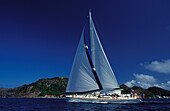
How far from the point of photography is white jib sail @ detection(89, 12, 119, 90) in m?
31.8

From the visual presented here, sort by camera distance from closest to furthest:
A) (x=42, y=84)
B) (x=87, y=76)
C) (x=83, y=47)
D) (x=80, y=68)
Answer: (x=87, y=76), (x=80, y=68), (x=83, y=47), (x=42, y=84)

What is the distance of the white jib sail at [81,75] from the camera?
31.1m

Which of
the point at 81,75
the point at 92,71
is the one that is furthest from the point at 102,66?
the point at 81,75

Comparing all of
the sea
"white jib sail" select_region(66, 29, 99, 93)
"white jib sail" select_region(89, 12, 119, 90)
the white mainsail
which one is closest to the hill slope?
the sea

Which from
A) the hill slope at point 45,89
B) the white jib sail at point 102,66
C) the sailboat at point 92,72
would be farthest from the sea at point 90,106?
the hill slope at point 45,89

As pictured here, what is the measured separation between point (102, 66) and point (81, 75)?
557cm

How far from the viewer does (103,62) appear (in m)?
32.6

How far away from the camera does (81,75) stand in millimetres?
32188

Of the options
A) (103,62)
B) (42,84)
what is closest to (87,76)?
(103,62)

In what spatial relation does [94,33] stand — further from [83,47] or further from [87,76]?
[87,76]

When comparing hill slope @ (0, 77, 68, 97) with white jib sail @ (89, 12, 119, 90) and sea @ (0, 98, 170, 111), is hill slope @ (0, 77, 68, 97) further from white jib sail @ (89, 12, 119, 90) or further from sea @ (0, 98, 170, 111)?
white jib sail @ (89, 12, 119, 90)

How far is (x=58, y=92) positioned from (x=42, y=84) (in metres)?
32.8

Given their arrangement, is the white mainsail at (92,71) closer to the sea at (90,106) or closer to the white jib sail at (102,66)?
the white jib sail at (102,66)

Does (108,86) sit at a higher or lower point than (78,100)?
higher
